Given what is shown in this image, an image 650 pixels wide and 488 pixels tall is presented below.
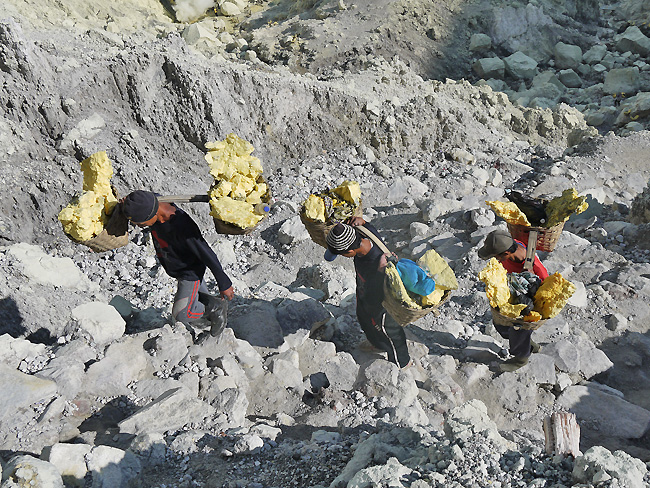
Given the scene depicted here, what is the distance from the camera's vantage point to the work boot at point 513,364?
4031 millimetres

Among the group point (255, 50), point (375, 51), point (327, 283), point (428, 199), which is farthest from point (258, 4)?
point (327, 283)

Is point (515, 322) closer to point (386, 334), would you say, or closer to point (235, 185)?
point (386, 334)

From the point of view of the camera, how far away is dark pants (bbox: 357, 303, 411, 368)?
3.83 metres

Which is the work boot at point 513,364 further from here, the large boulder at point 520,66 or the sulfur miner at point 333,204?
the large boulder at point 520,66

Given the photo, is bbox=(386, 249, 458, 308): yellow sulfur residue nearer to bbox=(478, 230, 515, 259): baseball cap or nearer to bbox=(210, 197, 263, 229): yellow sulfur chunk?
bbox=(478, 230, 515, 259): baseball cap

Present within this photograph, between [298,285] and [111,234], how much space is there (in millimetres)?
2776

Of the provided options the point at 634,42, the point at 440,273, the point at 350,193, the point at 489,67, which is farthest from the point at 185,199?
the point at 634,42

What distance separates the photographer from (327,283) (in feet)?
17.7

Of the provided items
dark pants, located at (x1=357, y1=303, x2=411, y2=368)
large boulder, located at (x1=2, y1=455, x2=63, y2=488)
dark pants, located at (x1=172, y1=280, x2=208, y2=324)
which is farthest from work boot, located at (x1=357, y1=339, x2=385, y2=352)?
large boulder, located at (x1=2, y1=455, x2=63, y2=488)

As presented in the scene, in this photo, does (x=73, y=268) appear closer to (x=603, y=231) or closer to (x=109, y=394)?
(x=109, y=394)

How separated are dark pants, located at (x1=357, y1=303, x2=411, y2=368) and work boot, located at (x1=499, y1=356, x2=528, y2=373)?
2.65ft

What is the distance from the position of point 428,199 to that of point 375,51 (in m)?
5.16

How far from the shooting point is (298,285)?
586 cm

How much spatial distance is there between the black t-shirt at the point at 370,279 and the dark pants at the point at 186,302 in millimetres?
1257
